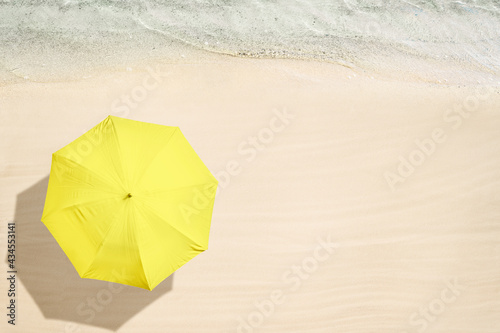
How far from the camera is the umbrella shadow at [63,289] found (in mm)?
5109

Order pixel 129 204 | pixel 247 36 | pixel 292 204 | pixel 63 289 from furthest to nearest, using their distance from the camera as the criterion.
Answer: pixel 247 36
pixel 292 204
pixel 63 289
pixel 129 204

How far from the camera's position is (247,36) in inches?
253

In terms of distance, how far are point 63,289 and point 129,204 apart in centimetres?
217

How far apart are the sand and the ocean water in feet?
1.36

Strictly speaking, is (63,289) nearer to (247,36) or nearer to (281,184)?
(281,184)

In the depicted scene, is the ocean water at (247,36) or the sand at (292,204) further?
the ocean water at (247,36)

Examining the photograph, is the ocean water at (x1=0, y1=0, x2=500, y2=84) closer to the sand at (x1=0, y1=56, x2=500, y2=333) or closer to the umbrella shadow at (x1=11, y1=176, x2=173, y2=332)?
the sand at (x1=0, y1=56, x2=500, y2=333)

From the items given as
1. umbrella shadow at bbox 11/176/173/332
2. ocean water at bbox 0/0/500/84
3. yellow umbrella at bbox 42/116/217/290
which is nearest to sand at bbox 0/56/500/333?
umbrella shadow at bbox 11/176/173/332

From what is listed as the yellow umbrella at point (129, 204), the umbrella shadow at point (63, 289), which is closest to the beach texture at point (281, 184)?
the umbrella shadow at point (63, 289)

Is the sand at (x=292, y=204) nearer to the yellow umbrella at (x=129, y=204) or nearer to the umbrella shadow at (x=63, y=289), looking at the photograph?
the umbrella shadow at (x=63, y=289)

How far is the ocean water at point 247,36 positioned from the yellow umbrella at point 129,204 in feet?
7.31

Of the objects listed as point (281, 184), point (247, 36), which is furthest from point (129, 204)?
point (247, 36)

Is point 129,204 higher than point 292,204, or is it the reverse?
point 129,204

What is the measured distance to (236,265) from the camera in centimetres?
531
